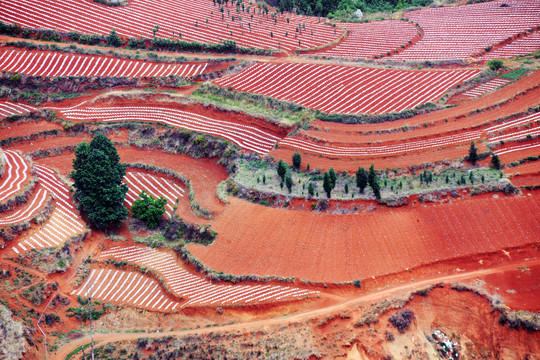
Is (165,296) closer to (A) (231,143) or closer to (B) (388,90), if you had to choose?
(A) (231,143)

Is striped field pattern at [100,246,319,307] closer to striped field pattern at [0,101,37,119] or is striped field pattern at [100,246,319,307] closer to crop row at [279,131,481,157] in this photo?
crop row at [279,131,481,157]

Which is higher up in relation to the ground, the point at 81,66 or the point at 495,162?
the point at 495,162

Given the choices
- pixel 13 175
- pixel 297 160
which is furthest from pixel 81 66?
pixel 297 160

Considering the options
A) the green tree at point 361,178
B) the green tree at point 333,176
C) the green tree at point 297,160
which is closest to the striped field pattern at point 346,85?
the green tree at point 297,160

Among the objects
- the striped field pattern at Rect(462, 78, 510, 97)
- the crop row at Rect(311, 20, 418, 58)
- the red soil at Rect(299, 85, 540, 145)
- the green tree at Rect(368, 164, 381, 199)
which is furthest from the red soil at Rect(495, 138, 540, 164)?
the crop row at Rect(311, 20, 418, 58)

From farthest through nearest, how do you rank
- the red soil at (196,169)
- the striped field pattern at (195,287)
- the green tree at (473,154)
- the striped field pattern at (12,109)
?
1. the striped field pattern at (12,109)
2. the red soil at (196,169)
3. the green tree at (473,154)
4. the striped field pattern at (195,287)

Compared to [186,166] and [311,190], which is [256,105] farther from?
[311,190]

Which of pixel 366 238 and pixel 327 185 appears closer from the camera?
pixel 366 238

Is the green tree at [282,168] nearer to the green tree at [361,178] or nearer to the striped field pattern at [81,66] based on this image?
the green tree at [361,178]
